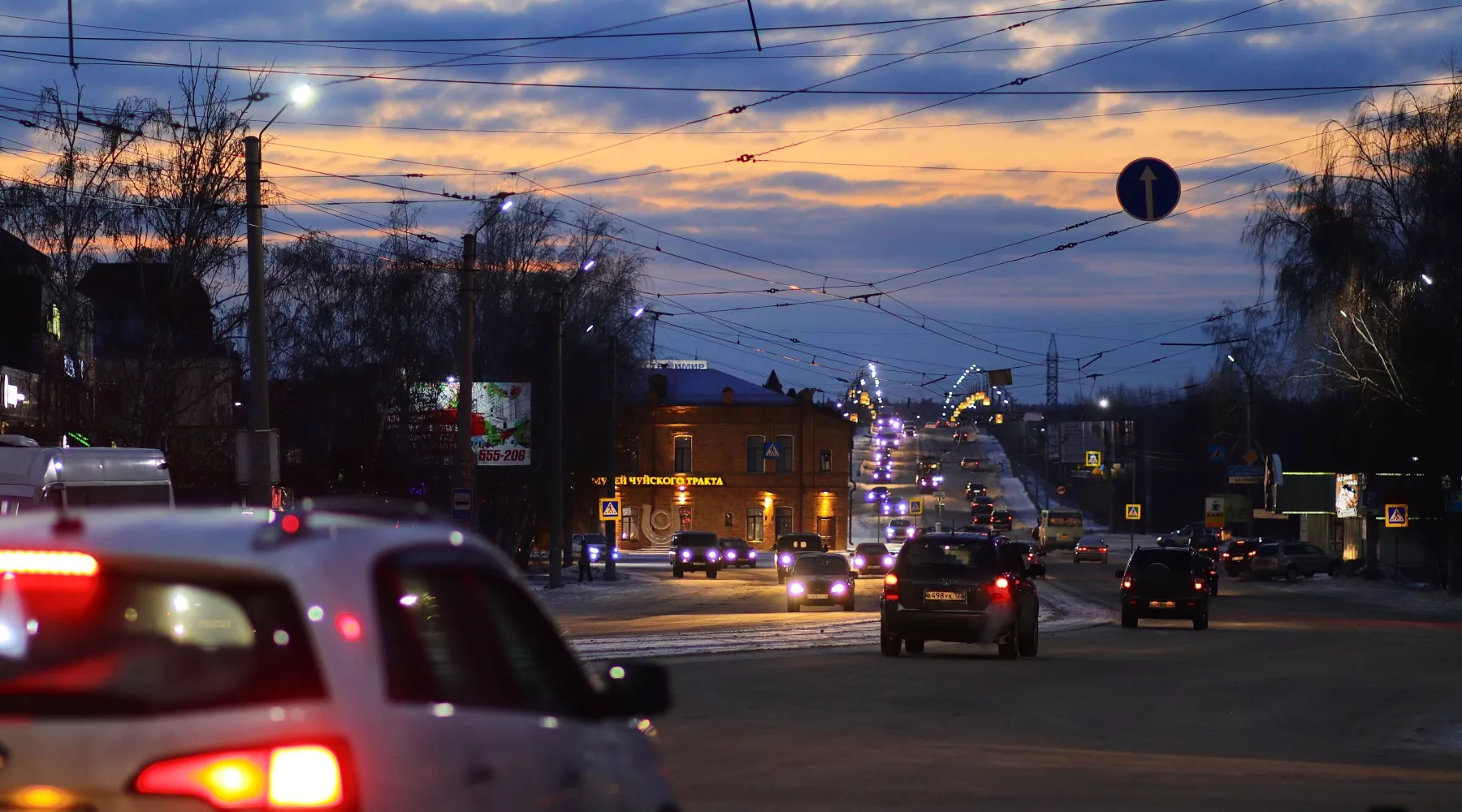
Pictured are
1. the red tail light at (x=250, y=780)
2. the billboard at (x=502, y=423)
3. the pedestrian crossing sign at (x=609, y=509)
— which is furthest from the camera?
the pedestrian crossing sign at (x=609, y=509)

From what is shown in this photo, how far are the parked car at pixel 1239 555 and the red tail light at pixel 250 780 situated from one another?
69.1 metres

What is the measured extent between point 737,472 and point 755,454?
5.08ft

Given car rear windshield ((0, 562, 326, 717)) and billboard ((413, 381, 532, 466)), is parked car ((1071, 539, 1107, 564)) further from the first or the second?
car rear windshield ((0, 562, 326, 717))

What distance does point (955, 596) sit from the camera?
23875mm

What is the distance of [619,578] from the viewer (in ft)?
189

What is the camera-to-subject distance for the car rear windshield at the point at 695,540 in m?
65.1

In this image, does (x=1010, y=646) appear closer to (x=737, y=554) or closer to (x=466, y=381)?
(x=466, y=381)

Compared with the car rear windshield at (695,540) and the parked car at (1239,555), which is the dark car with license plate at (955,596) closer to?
the car rear windshield at (695,540)

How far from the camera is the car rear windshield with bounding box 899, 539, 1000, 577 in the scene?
24.0 meters

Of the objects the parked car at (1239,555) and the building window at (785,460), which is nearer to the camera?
the parked car at (1239,555)

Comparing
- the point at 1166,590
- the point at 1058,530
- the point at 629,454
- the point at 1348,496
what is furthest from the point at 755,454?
the point at 1166,590

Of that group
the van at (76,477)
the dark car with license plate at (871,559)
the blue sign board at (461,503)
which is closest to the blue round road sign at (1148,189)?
the van at (76,477)

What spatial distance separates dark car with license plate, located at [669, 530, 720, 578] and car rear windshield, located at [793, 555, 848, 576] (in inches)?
893

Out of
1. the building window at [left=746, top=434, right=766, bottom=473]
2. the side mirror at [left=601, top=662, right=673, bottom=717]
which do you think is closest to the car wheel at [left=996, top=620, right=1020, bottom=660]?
the side mirror at [left=601, top=662, right=673, bottom=717]
